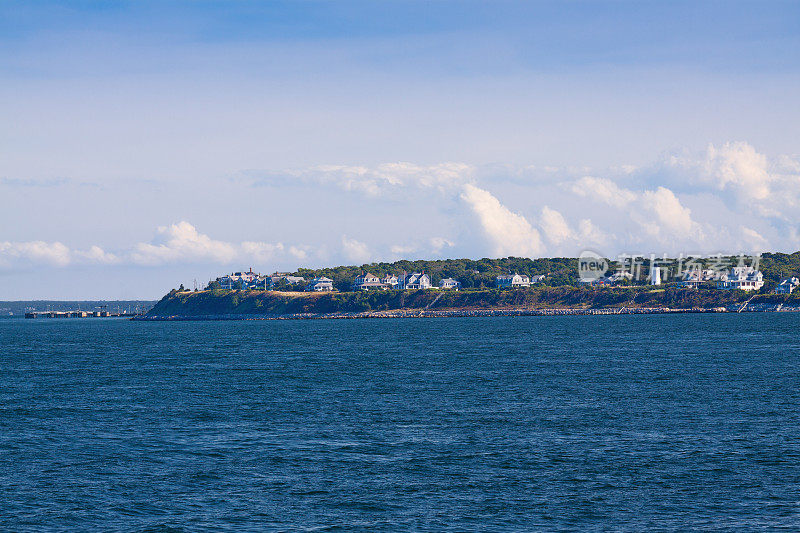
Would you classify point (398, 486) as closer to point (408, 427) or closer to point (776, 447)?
point (408, 427)

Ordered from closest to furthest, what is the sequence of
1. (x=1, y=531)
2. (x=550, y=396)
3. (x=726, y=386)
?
(x=1, y=531) → (x=550, y=396) → (x=726, y=386)

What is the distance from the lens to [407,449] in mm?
41844

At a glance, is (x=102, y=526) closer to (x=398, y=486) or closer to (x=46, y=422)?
(x=398, y=486)

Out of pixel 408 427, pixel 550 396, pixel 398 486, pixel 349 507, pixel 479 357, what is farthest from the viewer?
pixel 479 357

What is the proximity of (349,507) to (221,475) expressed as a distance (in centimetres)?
771

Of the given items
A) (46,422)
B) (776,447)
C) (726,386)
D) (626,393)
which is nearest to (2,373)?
(46,422)

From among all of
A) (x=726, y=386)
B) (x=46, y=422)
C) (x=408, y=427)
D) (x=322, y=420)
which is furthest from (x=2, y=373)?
(x=726, y=386)

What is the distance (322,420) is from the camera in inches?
2020

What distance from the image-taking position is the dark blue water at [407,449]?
30.8 m

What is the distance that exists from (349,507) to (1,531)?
1216 cm

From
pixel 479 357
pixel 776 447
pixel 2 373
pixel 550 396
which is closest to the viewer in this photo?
pixel 776 447

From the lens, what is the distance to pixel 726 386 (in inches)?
2586

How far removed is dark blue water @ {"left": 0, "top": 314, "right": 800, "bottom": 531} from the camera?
101 feet

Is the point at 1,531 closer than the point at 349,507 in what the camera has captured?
Yes
